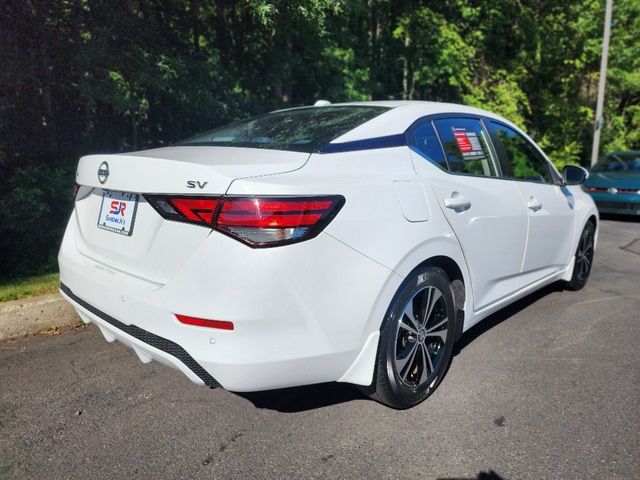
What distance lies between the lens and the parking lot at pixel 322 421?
2.33 m

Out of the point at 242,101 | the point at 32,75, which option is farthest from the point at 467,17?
the point at 32,75

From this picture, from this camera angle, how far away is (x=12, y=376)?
315 centimetres

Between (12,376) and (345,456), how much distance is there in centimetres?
205

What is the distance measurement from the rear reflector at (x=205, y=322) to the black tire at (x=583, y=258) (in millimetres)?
3734

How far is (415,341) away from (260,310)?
1.00 metres

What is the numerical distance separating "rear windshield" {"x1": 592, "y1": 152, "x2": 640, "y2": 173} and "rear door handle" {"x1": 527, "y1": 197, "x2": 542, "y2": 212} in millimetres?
7728

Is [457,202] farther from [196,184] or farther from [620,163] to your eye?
[620,163]

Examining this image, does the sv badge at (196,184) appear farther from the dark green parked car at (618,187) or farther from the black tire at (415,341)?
the dark green parked car at (618,187)

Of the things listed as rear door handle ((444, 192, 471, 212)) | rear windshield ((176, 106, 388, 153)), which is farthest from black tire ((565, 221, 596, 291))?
rear windshield ((176, 106, 388, 153))

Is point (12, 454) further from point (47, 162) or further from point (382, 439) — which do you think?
point (47, 162)

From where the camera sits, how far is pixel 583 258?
4.96 meters

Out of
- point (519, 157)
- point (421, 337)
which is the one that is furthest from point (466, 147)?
point (421, 337)

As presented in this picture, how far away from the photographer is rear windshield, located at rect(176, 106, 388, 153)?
263cm

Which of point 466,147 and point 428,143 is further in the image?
point 466,147
